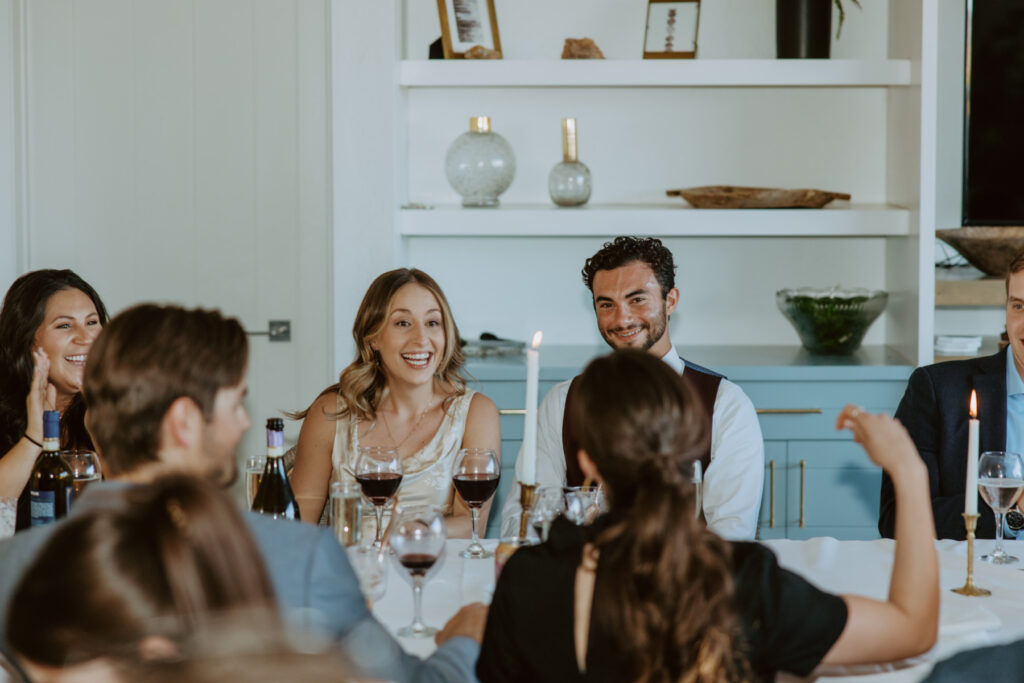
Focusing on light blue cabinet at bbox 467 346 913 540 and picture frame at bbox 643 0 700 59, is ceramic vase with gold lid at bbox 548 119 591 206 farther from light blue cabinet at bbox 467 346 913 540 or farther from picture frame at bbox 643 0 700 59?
light blue cabinet at bbox 467 346 913 540

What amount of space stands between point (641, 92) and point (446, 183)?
2.37 ft

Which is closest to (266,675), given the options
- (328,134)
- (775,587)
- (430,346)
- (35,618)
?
(35,618)

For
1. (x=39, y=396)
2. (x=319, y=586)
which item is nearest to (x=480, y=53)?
(x=39, y=396)

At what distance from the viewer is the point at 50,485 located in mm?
1919

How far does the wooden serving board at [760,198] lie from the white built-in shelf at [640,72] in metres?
0.33

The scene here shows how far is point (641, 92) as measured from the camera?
3.73 m

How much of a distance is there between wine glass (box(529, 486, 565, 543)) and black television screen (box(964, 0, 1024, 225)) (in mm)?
2295

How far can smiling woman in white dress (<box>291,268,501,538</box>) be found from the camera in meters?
2.45

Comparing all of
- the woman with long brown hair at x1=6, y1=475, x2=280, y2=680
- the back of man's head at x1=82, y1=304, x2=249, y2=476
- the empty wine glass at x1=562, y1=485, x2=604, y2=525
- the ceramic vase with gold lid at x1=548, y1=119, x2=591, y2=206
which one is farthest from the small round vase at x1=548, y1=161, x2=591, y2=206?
the woman with long brown hair at x1=6, y1=475, x2=280, y2=680

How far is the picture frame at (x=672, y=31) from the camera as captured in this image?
349 cm

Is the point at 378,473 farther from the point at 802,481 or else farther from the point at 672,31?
the point at 672,31

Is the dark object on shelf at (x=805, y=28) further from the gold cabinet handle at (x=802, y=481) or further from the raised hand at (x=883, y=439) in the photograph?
the raised hand at (x=883, y=439)

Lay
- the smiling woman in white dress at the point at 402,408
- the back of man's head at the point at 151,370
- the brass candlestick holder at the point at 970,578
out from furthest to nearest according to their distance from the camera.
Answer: the smiling woman in white dress at the point at 402,408
the brass candlestick holder at the point at 970,578
the back of man's head at the point at 151,370

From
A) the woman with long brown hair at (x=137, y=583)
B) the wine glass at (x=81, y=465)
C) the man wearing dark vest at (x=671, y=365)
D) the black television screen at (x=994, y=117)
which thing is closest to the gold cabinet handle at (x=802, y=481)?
the man wearing dark vest at (x=671, y=365)
